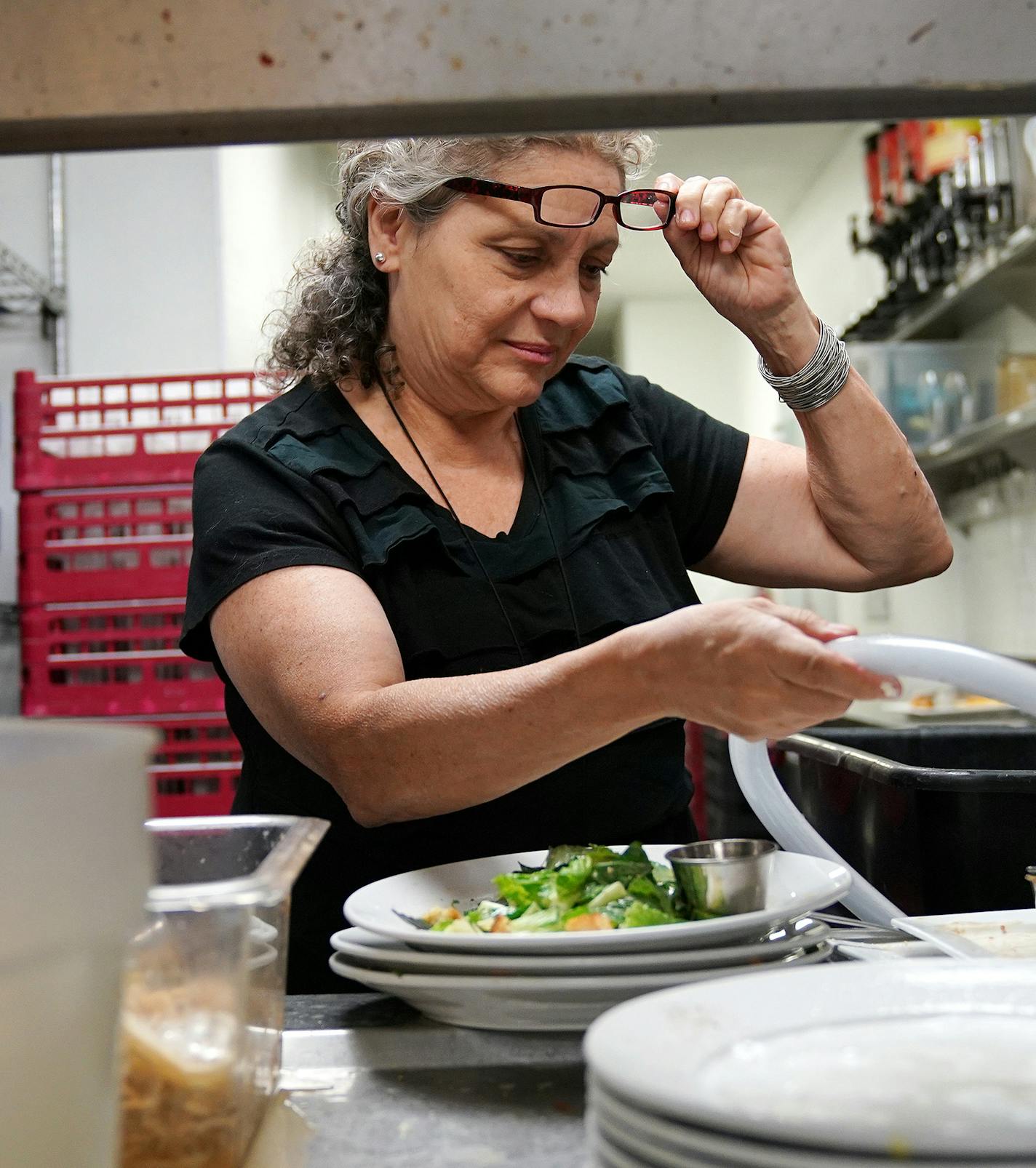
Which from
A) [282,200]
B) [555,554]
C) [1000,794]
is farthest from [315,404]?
[282,200]

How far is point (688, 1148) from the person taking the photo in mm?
409

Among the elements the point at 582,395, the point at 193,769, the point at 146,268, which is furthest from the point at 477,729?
the point at 146,268

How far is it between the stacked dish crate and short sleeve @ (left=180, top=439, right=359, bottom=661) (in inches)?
60.4

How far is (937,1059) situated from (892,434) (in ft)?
3.78

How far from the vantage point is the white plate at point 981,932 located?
2.56ft

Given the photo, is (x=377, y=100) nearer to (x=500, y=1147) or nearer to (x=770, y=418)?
(x=500, y=1147)

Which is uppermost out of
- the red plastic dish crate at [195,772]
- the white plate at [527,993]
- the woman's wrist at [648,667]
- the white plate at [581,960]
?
the woman's wrist at [648,667]

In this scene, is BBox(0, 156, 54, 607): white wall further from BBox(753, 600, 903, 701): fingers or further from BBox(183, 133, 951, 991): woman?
BBox(753, 600, 903, 701): fingers

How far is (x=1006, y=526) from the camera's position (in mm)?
4941

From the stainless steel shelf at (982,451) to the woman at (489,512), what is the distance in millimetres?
2418

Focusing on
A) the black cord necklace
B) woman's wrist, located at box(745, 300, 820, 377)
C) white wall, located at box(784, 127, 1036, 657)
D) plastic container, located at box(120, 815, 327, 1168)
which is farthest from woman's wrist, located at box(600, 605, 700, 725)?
white wall, located at box(784, 127, 1036, 657)

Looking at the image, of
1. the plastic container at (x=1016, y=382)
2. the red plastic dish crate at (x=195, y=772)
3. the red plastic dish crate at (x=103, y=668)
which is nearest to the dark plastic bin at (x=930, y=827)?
the red plastic dish crate at (x=195, y=772)

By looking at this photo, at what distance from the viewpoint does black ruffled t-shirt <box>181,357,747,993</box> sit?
127 cm

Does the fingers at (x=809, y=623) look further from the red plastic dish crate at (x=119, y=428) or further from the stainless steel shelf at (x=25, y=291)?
the stainless steel shelf at (x=25, y=291)
